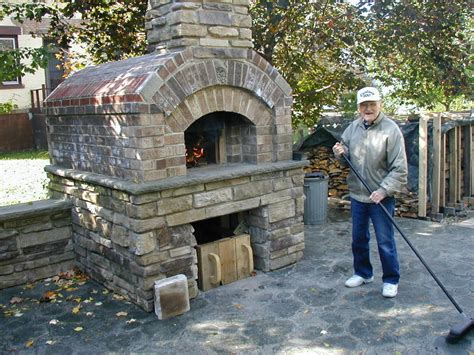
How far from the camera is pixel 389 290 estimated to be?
4688mm

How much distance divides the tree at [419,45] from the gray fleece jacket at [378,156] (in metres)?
3.36

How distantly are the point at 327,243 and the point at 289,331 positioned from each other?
2586 millimetres

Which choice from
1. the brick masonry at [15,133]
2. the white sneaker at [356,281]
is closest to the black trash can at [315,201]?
the white sneaker at [356,281]

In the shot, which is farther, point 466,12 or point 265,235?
point 466,12

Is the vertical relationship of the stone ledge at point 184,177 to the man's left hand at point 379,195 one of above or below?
above

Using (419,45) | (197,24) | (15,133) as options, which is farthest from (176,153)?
(15,133)

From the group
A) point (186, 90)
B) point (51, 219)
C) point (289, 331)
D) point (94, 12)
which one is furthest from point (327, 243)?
point (94, 12)

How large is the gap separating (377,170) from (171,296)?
2.29 meters

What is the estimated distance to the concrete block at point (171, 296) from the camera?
4422 mm

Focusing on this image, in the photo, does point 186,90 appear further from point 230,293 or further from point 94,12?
point 94,12

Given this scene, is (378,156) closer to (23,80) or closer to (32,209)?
(32,209)

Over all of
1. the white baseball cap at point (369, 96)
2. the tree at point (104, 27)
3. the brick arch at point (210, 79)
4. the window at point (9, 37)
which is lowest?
the white baseball cap at point (369, 96)

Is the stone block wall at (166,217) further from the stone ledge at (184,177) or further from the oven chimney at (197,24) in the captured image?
the oven chimney at (197,24)

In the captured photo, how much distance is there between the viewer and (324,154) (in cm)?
895
